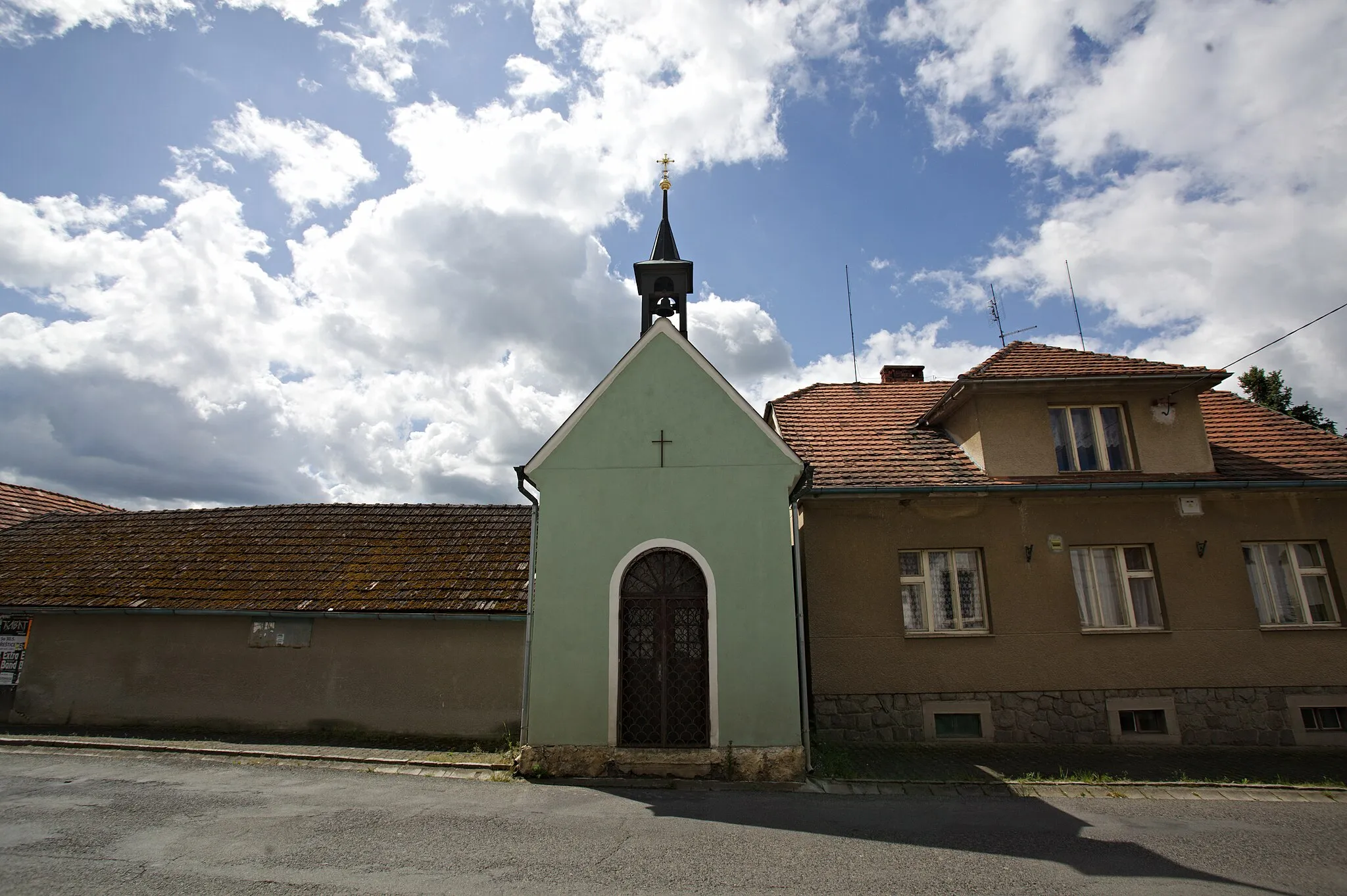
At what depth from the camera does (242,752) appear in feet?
34.2

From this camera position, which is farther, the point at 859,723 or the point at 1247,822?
the point at 859,723

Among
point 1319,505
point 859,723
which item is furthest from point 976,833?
point 1319,505

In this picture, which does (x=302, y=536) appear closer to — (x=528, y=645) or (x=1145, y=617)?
(x=528, y=645)

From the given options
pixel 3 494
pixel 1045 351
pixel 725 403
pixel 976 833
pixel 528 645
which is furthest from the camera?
pixel 3 494

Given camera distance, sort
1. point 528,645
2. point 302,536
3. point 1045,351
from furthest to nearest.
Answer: point 302,536
point 1045,351
point 528,645

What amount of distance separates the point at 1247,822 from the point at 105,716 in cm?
1799

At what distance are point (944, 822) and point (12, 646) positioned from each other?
17.2m

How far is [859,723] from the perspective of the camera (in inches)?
419

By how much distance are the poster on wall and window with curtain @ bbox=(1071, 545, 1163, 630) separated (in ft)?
65.6

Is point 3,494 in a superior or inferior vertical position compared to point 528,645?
superior

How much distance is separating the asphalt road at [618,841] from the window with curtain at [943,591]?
3411mm

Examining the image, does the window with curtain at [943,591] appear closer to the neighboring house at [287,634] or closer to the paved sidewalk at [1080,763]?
the paved sidewalk at [1080,763]

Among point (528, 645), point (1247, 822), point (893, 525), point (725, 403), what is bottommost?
point (1247, 822)

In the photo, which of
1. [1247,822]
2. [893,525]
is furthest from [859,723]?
[1247,822]
